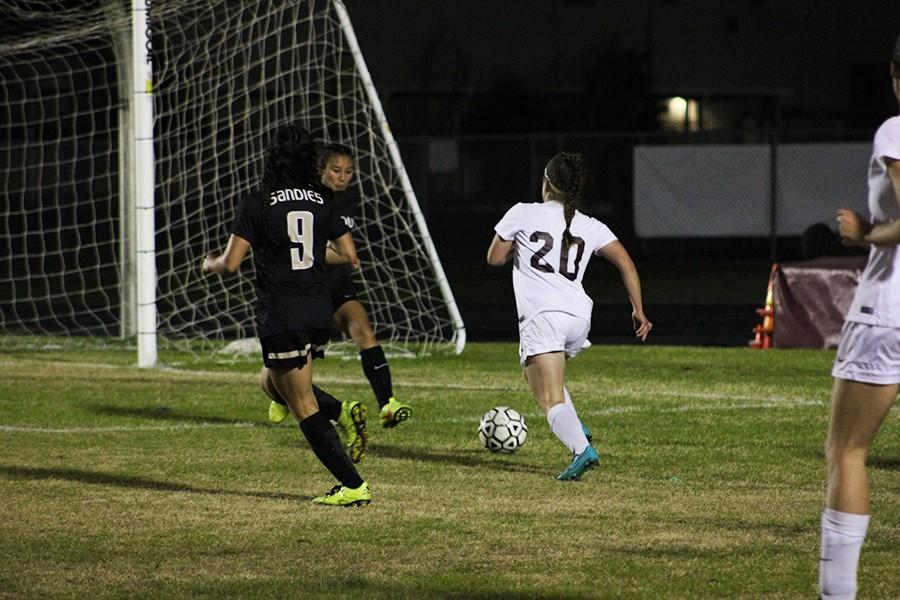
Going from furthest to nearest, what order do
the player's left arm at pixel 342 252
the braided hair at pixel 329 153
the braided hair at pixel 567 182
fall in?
the braided hair at pixel 329 153
the braided hair at pixel 567 182
the player's left arm at pixel 342 252

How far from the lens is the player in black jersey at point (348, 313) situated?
984cm

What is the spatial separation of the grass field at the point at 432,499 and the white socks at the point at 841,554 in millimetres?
790

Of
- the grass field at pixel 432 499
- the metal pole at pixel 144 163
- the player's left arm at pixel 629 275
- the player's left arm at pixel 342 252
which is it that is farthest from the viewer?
the metal pole at pixel 144 163

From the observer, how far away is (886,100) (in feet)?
145

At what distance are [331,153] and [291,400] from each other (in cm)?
240

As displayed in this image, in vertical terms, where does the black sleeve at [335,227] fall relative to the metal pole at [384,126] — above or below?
below

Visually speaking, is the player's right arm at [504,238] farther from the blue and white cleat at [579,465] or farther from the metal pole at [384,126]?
the metal pole at [384,126]

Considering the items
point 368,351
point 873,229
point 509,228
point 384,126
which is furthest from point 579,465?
point 384,126

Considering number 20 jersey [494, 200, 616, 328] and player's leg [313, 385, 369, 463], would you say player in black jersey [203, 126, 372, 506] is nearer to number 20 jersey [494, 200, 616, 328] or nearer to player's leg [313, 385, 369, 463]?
player's leg [313, 385, 369, 463]

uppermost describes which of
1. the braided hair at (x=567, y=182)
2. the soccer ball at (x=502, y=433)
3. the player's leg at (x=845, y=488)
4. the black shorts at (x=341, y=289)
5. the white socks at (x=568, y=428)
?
the braided hair at (x=567, y=182)

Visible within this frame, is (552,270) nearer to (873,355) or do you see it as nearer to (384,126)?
(873,355)

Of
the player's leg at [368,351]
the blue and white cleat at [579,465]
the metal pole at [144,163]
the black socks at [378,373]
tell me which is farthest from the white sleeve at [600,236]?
the metal pole at [144,163]

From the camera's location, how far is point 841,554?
203 inches

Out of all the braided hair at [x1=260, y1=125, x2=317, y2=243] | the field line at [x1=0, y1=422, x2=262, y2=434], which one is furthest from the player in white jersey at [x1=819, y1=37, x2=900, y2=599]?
the field line at [x1=0, y1=422, x2=262, y2=434]
